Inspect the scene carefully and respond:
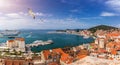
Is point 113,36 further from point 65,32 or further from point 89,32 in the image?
point 65,32

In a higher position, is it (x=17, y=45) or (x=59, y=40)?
(x=17, y=45)

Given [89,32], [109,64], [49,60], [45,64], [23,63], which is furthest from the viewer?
[89,32]

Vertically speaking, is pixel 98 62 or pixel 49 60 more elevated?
pixel 98 62

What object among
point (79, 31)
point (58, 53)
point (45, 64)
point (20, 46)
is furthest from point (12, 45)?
point (79, 31)

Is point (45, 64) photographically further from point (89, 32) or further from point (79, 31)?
point (79, 31)

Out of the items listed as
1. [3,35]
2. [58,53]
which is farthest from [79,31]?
[58,53]

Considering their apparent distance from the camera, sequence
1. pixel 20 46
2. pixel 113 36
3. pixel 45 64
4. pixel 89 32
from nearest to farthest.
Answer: pixel 45 64
pixel 20 46
pixel 113 36
pixel 89 32

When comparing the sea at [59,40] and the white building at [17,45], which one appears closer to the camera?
the white building at [17,45]

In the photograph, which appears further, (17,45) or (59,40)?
(59,40)

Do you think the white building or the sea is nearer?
the white building

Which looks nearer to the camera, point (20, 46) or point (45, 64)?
point (45, 64)
